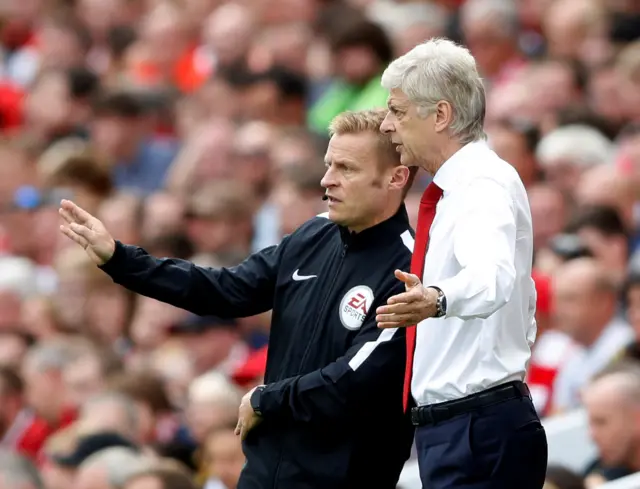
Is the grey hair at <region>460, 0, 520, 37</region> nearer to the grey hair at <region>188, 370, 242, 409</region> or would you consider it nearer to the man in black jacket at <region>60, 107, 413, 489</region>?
the grey hair at <region>188, 370, 242, 409</region>

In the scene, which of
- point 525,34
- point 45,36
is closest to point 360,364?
point 525,34

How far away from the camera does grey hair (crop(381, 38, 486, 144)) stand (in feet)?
14.5

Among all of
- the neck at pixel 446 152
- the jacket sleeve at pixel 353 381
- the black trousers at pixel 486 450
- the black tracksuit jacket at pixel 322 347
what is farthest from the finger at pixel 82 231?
the black trousers at pixel 486 450

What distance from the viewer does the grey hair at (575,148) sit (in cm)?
881

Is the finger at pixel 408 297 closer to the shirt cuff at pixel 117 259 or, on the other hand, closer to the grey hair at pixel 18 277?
the shirt cuff at pixel 117 259

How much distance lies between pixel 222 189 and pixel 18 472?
9.54 ft

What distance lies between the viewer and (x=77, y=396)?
8.78 m

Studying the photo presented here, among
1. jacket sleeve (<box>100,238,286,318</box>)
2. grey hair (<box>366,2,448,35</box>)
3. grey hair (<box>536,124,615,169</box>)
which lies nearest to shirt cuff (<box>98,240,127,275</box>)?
jacket sleeve (<box>100,238,286,318</box>)

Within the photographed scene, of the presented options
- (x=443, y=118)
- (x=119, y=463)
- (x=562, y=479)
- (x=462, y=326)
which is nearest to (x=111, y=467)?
(x=119, y=463)

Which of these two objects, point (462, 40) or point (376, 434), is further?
point (462, 40)

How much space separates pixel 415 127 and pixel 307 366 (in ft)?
2.81

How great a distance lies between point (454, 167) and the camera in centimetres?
447

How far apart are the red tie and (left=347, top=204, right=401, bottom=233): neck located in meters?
0.37

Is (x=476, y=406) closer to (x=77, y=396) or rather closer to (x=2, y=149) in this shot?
(x=77, y=396)
